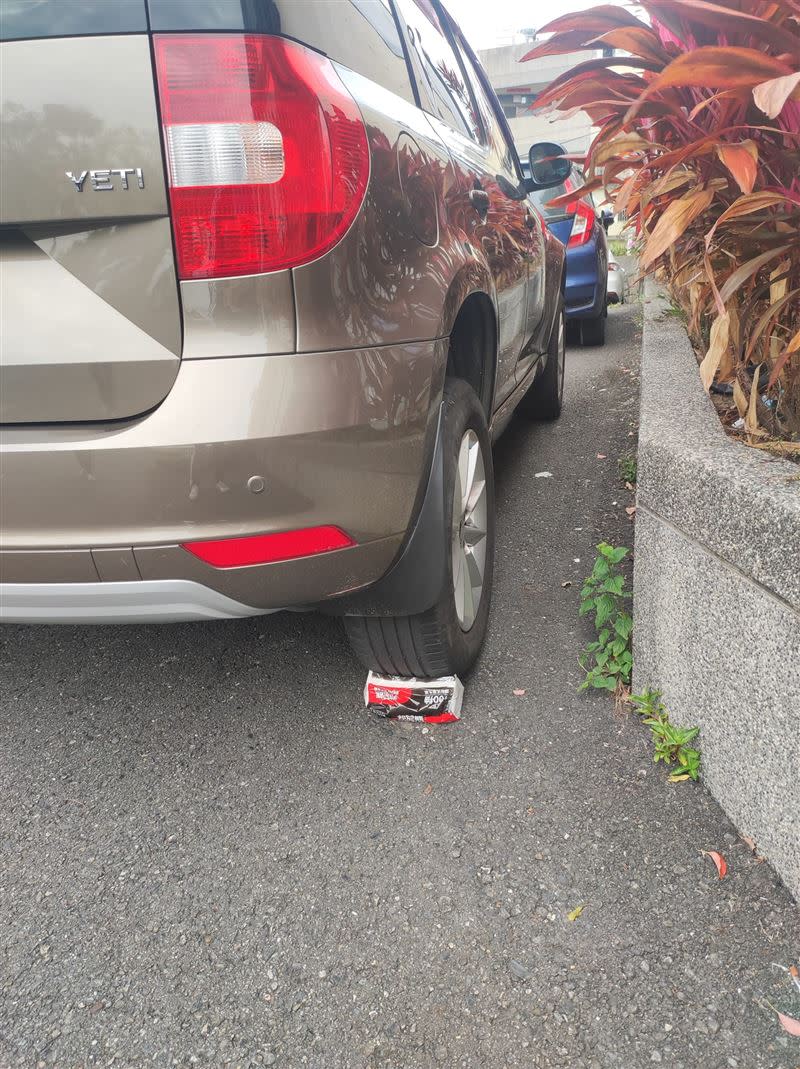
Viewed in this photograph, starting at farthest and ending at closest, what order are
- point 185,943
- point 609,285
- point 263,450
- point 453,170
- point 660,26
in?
point 609,285, point 453,170, point 660,26, point 185,943, point 263,450

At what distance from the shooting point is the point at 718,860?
163 centimetres

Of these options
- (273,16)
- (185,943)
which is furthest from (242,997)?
(273,16)

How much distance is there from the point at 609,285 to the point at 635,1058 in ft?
27.5

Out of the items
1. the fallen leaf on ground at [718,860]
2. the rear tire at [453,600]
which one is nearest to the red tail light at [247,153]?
the rear tire at [453,600]

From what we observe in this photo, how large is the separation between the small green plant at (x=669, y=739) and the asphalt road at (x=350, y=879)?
5 cm

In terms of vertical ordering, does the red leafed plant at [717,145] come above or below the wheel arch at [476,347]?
above

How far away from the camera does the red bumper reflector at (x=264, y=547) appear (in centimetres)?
147

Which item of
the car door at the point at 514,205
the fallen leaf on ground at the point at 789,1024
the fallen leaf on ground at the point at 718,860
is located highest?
the car door at the point at 514,205

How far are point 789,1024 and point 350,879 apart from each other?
2.73 feet

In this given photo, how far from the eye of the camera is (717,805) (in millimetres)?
1767

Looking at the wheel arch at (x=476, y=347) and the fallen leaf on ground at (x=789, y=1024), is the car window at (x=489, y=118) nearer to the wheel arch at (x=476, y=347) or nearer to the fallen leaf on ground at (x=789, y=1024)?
the wheel arch at (x=476, y=347)

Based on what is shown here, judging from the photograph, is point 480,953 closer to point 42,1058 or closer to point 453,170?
point 42,1058

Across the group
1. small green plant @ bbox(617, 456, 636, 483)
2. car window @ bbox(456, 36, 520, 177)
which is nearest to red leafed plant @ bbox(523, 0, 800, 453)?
car window @ bbox(456, 36, 520, 177)

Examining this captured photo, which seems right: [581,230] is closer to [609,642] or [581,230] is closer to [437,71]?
[437,71]
